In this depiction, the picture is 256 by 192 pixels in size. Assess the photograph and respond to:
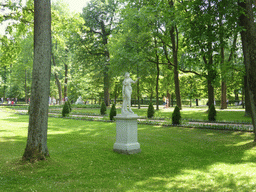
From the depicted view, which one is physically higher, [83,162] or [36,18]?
[36,18]

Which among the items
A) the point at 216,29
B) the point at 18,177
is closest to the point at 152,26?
the point at 216,29

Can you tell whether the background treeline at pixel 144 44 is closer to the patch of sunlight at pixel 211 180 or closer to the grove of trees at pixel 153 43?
the grove of trees at pixel 153 43

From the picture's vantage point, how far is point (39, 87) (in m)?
6.88

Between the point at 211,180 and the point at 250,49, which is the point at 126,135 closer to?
the point at 211,180

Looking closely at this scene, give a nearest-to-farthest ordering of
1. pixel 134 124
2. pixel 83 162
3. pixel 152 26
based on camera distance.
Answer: pixel 83 162
pixel 134 124
pixel 152 26

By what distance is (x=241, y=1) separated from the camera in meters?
11.0

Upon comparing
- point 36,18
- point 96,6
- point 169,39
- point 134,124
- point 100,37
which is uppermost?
point 96,6

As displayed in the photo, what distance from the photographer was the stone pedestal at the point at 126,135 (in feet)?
29.5

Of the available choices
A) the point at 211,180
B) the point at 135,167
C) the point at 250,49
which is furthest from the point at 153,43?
the point at 211,180

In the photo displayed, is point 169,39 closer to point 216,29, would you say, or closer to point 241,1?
point 216,29

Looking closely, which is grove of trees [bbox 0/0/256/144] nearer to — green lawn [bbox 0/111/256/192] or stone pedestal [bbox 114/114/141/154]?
green lawn [bbox 0/111/256/192]

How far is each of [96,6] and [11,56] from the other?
83.5 feet

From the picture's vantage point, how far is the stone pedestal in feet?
29.5

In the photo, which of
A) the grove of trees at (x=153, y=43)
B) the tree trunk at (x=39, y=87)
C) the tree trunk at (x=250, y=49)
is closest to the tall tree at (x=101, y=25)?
the grove of trees at (x=153, y=43)
